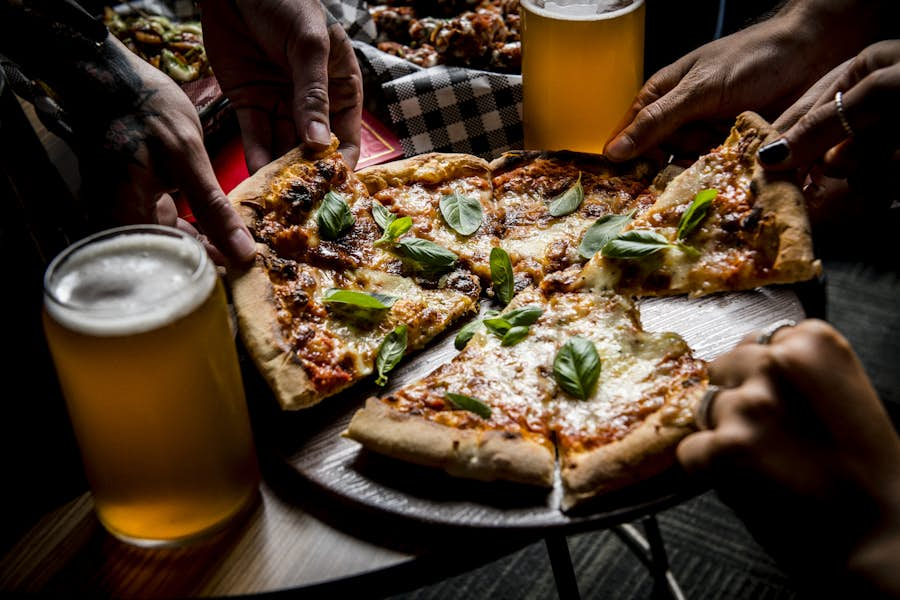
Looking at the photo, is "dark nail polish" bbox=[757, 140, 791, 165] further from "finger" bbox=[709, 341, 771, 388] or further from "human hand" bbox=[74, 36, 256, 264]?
"human hand" bbox=[74, 36, 256, 264]

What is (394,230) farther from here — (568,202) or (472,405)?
(472,405)

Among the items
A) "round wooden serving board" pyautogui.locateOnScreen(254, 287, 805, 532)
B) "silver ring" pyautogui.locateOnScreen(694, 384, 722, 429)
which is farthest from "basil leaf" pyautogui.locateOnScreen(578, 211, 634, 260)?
"silver ring" pyautogui.locateOnScreen(694, 384, 722, 429)

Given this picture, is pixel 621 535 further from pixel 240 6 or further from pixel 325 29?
pixel 240 6

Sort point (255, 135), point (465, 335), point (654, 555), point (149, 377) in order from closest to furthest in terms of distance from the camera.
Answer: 1. point (149, 377)
2. point (465, 335)
3. point (255, 135)
4. point (654, 555)

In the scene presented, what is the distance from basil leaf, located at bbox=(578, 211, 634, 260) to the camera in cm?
201

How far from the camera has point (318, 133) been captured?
86.6 inches

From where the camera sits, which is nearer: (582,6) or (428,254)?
(428,254)

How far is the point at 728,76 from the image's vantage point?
2238 mm

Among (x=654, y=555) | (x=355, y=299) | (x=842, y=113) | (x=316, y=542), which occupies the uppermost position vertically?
(x=842, y=113)

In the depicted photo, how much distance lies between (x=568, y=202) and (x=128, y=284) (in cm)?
125

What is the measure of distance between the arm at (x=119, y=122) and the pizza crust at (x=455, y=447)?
57cm

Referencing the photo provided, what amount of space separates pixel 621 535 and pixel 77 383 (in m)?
2.01

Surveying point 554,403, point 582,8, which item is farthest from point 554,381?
point 582,8

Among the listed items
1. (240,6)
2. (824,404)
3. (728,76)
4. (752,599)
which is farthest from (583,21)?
(752,599)
